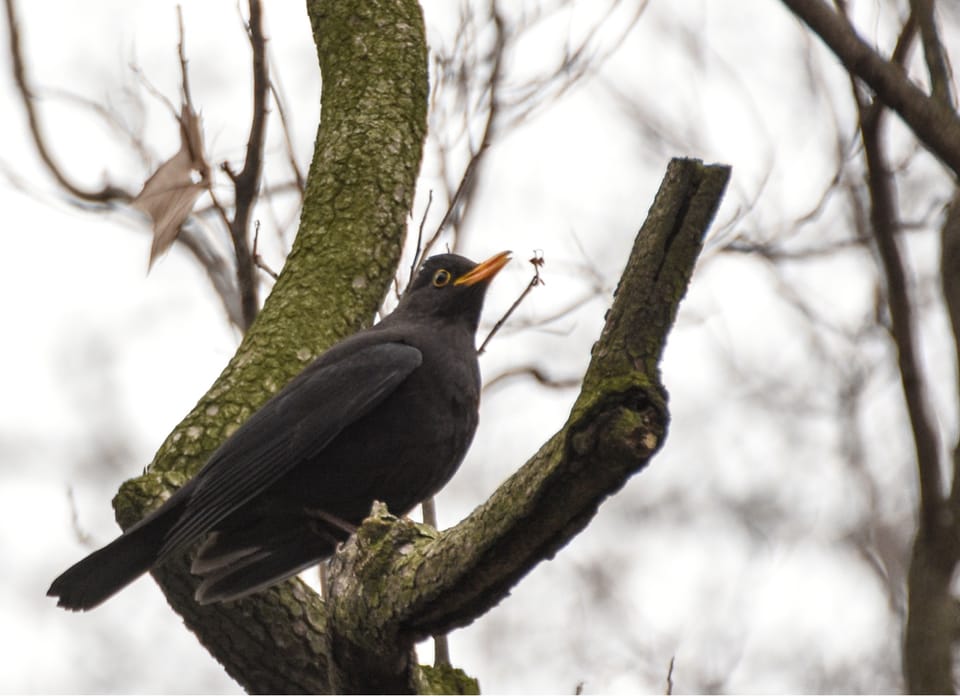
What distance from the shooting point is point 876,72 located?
3.09 m

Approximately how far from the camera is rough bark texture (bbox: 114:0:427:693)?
430 centimetres

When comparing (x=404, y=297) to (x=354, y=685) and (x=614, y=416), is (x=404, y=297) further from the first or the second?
(x=614, y=416)

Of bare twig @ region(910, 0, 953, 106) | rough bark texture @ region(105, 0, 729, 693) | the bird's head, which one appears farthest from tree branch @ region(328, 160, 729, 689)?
the bird's head

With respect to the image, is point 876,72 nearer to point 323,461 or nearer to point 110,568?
point 323,461

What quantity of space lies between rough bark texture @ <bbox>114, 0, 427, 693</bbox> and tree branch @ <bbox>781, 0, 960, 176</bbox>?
2.51m

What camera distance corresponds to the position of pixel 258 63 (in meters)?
5.29

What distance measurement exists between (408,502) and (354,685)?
160 centimetres

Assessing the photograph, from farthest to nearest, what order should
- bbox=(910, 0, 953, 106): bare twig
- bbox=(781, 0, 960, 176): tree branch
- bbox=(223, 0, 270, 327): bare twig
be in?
bbox=(223, 0, 270, 327): bare twig → bbox=(910, 0, 953, 106): bare twig → bbox=(781, 0, 960, 176): tree branch

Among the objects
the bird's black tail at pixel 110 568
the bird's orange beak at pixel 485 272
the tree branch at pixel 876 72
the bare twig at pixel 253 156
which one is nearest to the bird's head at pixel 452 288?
the bird's orange beak at pixel 485 272

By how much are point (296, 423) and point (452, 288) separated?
45.3 inches

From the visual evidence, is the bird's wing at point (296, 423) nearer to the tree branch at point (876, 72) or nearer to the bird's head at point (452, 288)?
the bird's head at point (452, 288)

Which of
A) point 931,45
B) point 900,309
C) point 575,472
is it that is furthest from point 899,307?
point 575,472

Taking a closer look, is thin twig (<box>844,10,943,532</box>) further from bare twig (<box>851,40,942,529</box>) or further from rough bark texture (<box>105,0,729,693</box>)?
rough bark texture (<box>105,0,729,693</box>)

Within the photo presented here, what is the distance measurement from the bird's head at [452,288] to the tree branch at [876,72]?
266cm
